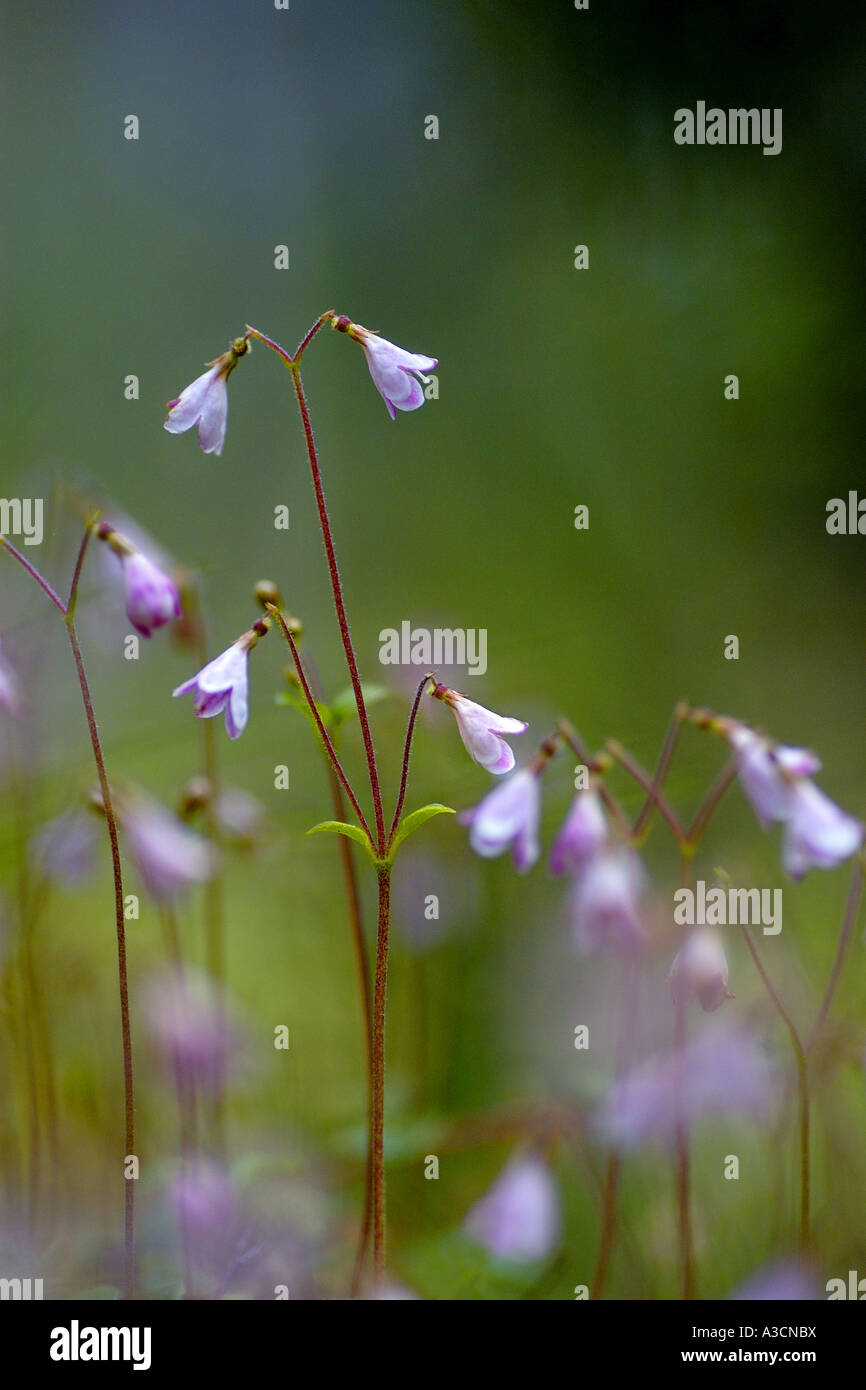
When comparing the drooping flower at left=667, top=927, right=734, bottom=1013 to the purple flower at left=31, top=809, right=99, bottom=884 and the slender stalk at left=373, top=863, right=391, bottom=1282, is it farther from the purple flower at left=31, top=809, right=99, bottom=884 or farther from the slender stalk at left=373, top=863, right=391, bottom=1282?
the purple flower at left=31, top=809, right=99, bottom=884

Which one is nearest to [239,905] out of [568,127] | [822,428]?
[822,428]

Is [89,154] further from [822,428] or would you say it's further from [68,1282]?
[68,1282]
